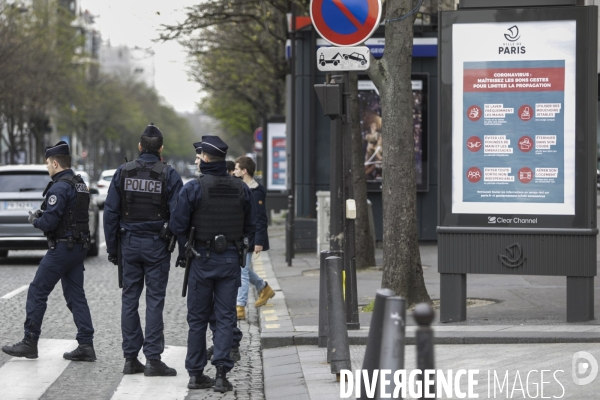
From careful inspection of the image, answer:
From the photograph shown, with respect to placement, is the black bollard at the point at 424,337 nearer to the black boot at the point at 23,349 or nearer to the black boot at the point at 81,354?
the black boot at the point at 81,354

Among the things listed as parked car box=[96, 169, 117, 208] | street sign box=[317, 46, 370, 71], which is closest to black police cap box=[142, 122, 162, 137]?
street sign box=[317, 46, 370, 71]

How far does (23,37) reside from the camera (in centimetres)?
5062

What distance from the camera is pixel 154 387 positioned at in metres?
7.96

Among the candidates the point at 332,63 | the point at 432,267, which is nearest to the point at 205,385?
the point at 332,63

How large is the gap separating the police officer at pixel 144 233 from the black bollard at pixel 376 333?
106 inches

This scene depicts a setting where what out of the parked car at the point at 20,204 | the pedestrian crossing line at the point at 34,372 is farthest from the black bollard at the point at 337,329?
the parked car at the point at 20,204

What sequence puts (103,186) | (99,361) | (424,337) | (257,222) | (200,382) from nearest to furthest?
(424,337)
(200,382)
(99,361)
(257,222)
(103,186)

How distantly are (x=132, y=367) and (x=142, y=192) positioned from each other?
1.35 m

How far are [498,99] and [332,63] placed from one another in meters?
1.71

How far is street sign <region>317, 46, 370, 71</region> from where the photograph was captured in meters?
9.38

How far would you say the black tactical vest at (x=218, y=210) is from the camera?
778cm

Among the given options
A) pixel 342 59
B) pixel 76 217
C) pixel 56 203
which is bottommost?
pixel 76 217

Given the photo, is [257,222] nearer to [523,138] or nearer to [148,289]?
[523,138]

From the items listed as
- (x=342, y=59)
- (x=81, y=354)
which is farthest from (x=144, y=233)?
(x=342, y=59)
